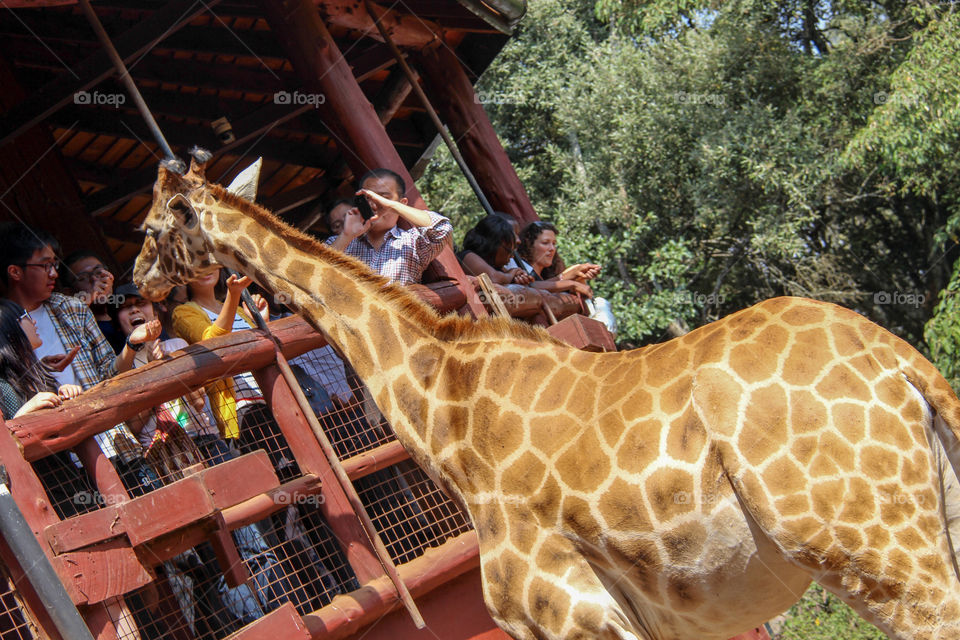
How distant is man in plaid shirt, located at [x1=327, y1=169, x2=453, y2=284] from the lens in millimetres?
6020

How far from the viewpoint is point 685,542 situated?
405cm

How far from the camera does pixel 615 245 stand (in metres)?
16.9

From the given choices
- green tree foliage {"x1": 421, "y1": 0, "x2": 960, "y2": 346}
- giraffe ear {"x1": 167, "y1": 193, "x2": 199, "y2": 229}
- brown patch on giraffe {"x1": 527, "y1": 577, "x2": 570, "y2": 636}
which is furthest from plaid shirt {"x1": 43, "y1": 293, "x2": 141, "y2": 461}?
green tree foliage {"x1": 421, "y1": 0, "x2": 960, "y2": 346}

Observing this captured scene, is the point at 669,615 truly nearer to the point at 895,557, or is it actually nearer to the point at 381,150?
the point at 895,557

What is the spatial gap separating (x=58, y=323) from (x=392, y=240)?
2.02m

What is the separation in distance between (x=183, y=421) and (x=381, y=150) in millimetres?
2747

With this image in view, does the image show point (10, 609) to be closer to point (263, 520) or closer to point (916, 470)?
point (263, 520)

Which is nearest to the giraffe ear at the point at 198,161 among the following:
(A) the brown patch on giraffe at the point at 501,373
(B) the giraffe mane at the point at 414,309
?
(B) the giraffe mane at the point at 414,309

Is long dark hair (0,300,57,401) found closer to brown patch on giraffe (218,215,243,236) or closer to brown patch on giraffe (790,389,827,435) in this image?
brown patch on giraffe (218,215,243,236)

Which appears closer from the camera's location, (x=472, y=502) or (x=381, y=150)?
(x=472, y=502)

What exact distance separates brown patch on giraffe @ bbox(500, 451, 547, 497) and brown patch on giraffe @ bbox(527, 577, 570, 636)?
0.40m

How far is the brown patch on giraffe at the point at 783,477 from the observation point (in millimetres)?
3807

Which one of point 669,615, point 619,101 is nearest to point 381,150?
point 669,615

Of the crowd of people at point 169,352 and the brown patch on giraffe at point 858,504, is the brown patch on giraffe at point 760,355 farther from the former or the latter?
the crowd of people at point 169,352
